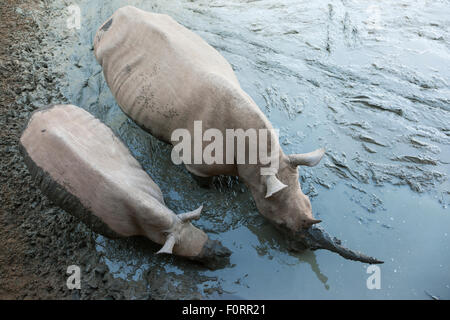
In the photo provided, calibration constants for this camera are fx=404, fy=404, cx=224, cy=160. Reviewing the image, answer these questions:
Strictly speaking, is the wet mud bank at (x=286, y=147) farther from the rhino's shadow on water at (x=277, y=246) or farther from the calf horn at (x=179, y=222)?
the calf horn at (x=179, y=222)

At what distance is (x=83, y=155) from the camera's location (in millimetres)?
4129

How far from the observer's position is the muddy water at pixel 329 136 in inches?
180

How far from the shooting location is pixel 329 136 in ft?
20.3

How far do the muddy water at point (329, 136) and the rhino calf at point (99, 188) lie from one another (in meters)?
0.42

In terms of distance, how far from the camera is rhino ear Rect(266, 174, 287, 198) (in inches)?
162

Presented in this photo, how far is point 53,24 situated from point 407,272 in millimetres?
7326

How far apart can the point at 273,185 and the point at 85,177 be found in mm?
1907

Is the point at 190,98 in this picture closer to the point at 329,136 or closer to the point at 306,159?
the point at 306,159

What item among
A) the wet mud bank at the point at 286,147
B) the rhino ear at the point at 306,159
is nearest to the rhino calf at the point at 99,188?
the wet mud bank at the point at 286,147

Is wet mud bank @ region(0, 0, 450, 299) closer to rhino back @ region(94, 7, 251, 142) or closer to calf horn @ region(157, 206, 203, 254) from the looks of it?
calf horn @ region(157, 206, 203, 254)

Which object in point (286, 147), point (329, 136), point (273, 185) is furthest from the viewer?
point (329, 136)

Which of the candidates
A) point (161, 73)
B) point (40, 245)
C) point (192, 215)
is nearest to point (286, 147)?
point (161, 73)
